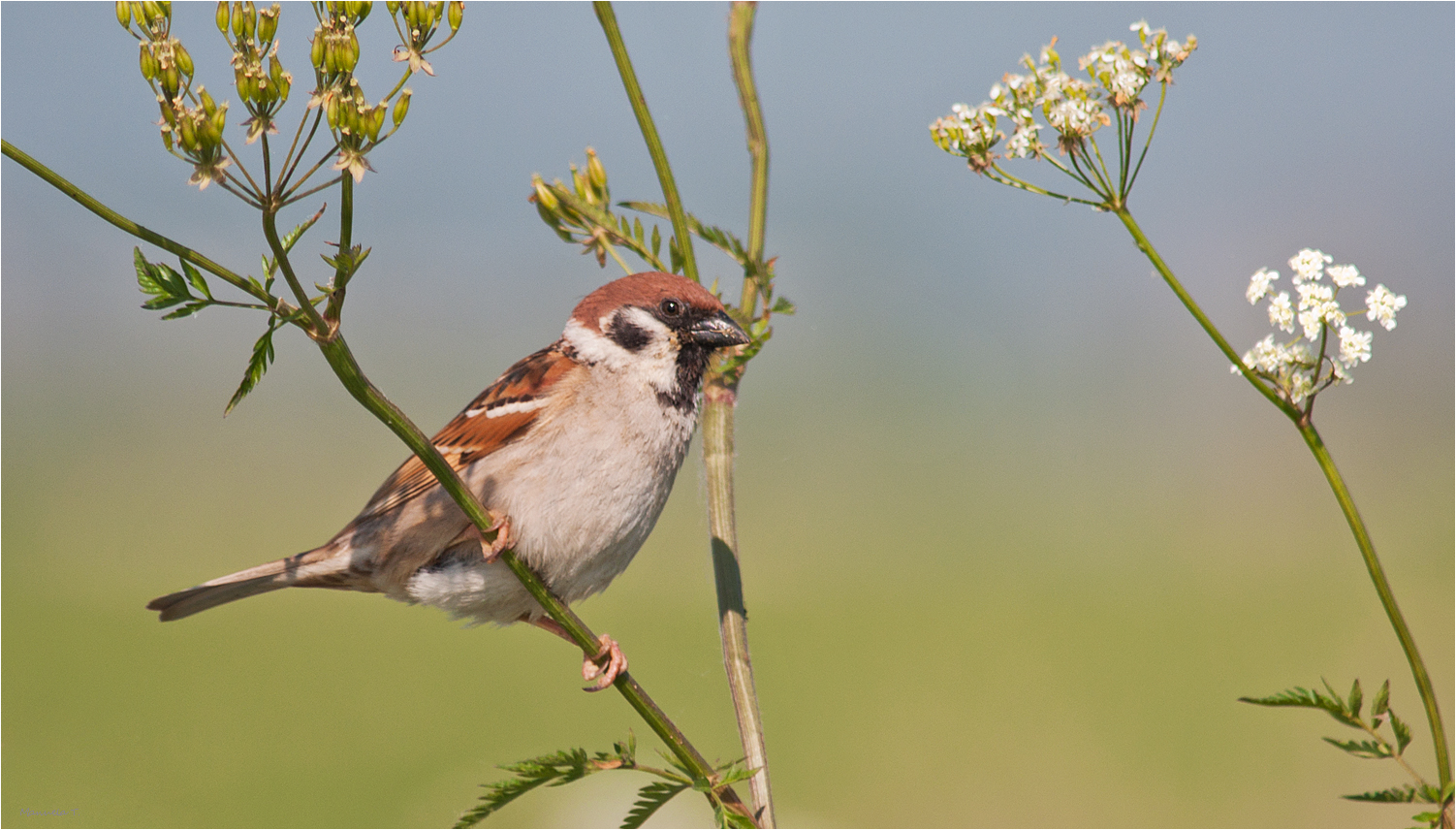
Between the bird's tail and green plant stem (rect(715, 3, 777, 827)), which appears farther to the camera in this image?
the bird's tail

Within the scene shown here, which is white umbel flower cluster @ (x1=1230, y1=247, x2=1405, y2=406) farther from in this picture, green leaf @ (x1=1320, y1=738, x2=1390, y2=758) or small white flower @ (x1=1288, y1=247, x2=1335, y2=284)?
green leaf @ (x1=1320, y1=738, x2=1390, y2=758)

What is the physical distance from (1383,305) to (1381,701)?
0.41 metres

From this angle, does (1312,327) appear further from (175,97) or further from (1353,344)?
(175,97)

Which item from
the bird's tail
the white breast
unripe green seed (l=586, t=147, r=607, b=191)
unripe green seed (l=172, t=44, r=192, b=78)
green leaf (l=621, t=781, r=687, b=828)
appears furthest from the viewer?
the bird's tail

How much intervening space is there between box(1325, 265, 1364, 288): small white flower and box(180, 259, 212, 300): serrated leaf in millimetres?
1125

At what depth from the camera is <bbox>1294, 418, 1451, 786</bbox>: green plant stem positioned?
3.49ft

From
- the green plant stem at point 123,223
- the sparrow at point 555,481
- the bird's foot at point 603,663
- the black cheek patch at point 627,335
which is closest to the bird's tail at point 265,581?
the sparrow at point 555,481

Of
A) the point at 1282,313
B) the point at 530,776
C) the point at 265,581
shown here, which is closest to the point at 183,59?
the point at 530,776

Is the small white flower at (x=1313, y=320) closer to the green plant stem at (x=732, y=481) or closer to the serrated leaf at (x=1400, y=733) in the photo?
the serrated leaf at (x=1400, y=733)

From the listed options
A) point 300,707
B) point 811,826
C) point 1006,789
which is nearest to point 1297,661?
point 1006,789

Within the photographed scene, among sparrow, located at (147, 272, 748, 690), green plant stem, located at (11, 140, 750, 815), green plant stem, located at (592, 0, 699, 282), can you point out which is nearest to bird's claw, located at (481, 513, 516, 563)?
sparrow, located at (147, 272, 748, 690)

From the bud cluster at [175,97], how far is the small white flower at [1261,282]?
1.04 metres

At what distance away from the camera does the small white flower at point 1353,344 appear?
3.84ft

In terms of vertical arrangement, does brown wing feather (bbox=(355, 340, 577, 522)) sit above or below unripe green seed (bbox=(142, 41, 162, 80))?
above
